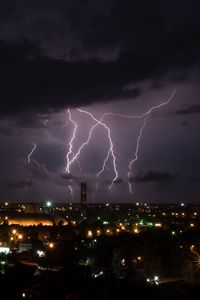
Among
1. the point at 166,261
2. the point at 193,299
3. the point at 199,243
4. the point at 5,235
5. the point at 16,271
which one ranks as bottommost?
the point at 193,299

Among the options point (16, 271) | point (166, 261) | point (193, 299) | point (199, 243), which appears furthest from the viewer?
point (199, 243)

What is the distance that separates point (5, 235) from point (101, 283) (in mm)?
23418

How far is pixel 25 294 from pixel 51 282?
0.81m

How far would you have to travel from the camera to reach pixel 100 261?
2516cm

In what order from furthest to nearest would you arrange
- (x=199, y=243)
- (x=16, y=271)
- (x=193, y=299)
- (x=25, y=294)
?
1. (x=199, y=243)
2. (x=16, y=271)
3. (x=25, y=294)
4. (x=193, y=299)

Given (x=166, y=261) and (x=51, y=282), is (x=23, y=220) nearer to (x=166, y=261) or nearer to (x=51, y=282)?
(x=166, y=261)

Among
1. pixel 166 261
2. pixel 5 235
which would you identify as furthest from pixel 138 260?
pixel 5 235

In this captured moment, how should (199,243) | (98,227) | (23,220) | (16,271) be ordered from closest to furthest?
(16,271), (199,243), (98,227), (23,220)

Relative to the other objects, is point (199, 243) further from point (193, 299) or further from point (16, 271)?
point (193, 299)

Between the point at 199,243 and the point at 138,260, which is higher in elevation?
the point at 199,243

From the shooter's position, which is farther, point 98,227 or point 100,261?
point 98,227

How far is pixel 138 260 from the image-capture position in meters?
25.4

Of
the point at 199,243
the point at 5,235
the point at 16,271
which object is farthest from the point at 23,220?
the point at 16,271

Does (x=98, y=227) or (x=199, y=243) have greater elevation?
(x=98, y=227)
